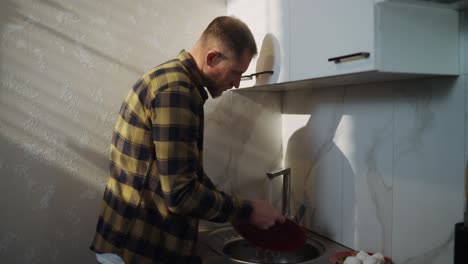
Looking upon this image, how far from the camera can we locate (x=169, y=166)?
3.80ft

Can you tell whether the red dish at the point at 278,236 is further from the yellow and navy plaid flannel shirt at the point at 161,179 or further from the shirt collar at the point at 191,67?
the shirt collar at the point at 191,67

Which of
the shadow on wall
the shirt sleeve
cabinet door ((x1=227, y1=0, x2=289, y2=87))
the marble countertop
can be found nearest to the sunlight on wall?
cabinet door ((x1=227, y1=0, x2=289, y2=87))

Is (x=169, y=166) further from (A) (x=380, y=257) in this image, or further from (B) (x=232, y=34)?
(A) (x=380, y=257)

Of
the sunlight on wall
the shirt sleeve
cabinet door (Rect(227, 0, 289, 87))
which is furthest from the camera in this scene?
the sunlight on wall

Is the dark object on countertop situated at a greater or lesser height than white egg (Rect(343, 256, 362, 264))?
greater

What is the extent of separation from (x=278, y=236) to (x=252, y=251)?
0.34m

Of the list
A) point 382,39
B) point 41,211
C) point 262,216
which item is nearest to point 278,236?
point 262,216

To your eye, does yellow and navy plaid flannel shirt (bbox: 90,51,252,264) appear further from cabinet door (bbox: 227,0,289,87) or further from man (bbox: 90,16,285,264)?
cabinet door (bbox: 227,0,289,87)

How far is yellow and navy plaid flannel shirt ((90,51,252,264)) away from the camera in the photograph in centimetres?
117

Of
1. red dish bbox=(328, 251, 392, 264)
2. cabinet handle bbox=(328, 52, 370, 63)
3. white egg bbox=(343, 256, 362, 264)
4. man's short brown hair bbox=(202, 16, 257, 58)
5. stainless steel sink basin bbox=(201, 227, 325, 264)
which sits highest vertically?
man's short brown hair bbox=(202, 16, 257, 58)

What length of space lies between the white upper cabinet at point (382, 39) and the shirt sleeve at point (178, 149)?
1.39ft

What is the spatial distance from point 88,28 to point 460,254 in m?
→ 1.49

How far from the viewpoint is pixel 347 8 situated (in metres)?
1.13

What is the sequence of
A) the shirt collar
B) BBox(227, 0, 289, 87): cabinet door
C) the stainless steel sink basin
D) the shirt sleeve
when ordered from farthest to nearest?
the stainless steel sink basin
BBox(227, 0, 289, 87): cabinet door
the shirt collar
the shirt sleeve
